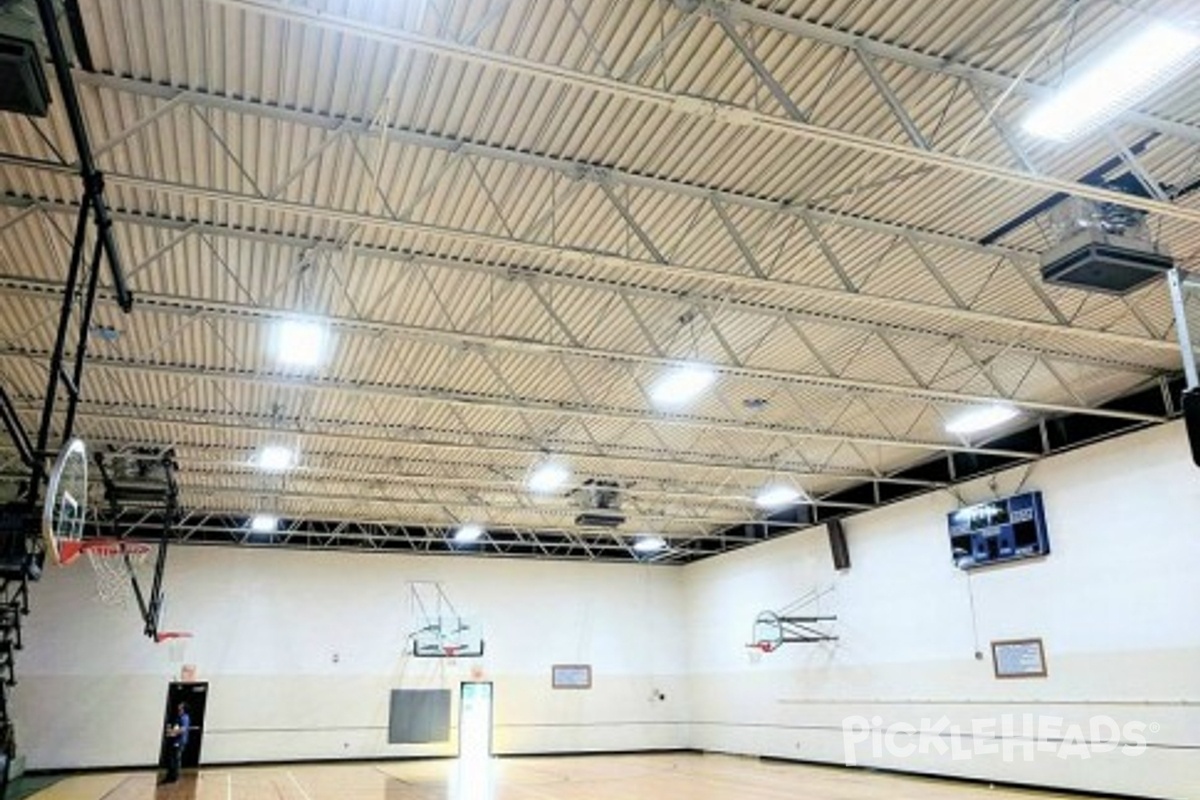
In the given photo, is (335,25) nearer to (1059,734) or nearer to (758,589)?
(1059,734)

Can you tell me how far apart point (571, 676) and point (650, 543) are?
3898mm

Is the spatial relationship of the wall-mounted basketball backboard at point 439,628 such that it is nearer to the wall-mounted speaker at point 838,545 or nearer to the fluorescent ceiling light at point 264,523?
the fluorescent ceiling light at point 264,523

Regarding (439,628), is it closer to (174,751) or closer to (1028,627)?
(174,751)

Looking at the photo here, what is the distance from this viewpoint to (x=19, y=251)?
8242 mm

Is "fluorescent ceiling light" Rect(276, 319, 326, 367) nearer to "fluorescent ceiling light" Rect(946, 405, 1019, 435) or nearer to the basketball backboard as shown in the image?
the basketball backboard

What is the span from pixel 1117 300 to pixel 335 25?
8733 millimetres

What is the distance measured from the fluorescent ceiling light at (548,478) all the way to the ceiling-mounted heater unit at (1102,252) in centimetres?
987

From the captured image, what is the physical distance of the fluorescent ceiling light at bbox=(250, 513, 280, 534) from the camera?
762 inches

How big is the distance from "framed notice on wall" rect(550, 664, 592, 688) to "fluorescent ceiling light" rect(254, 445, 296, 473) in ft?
32.5

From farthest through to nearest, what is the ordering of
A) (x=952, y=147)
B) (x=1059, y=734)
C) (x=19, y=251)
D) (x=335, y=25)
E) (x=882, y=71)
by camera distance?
(x=1059, y=734) < (x=19, y=251) < (x=952, y=147) < (x=882, y=71) < (x=335, y=25)

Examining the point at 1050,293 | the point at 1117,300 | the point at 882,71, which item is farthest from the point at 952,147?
the point at 1117,300

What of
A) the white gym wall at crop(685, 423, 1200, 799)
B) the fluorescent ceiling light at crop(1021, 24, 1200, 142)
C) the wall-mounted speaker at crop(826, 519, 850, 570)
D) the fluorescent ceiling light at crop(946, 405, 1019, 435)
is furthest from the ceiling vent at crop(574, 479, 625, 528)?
the fluorescent ceiling light at crop(1021, 24, 1200, 142)

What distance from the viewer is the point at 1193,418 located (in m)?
4.34

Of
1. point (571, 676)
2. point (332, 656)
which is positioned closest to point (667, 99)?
point (332, 656)
